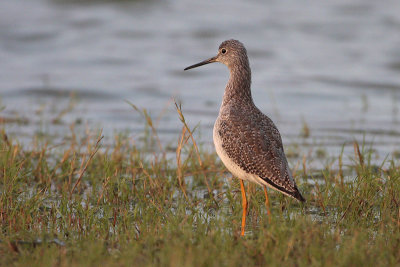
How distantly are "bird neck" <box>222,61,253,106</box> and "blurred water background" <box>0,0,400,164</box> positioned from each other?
3.02 m

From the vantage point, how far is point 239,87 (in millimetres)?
6742

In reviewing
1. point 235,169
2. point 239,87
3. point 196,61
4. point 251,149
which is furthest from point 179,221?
point 196,61

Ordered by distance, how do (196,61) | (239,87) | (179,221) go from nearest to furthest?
(179,221), (239,87), (196,61)

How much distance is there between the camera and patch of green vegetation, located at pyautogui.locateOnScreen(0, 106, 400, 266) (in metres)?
4.41

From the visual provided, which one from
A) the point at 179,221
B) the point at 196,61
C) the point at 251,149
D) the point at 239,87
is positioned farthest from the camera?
the point at 196,61

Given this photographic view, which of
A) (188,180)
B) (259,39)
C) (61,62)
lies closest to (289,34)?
(259,39)

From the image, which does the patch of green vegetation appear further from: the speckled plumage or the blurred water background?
the blurred water background

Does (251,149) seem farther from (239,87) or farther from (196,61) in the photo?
(196,61)

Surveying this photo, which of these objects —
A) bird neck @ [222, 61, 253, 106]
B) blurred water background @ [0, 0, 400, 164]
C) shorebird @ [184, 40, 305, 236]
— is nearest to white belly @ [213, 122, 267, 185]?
shorebird @ [184, 40, 305, 236]

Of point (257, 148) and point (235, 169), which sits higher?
point (257, 148)

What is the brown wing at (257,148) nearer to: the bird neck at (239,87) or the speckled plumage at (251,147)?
the speckled plumage at (251,147)

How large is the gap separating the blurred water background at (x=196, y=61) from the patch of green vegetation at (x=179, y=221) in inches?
118

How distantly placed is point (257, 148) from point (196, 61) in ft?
34.7

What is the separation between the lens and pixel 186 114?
491 inches
